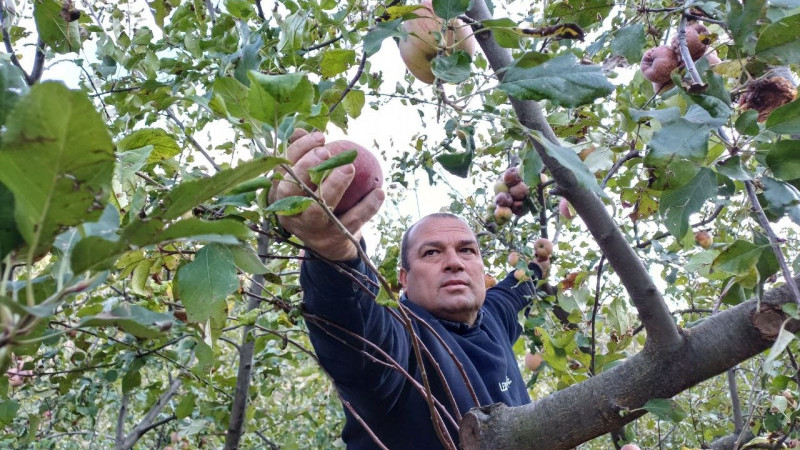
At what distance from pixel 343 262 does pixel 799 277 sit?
775 millimetres

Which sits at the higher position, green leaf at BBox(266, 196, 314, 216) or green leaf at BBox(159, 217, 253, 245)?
green leaf at BBox(266, 196, 314, 216)

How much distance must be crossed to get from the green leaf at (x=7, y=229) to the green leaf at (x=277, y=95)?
0.81ft

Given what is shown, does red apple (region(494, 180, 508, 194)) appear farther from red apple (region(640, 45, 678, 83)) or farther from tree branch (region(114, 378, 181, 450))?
tree branch (region(114, 378, 181, 450))

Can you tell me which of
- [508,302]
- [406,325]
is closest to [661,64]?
[406,325]

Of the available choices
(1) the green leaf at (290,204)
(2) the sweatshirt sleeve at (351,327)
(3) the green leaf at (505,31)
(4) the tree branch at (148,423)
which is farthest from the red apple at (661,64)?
(4) the tree branch at (148,423)

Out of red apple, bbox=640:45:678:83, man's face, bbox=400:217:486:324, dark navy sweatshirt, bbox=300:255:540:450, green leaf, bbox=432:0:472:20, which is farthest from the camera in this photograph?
man's face, bbox=400:217:486:324

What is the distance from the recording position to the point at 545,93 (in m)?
0.92

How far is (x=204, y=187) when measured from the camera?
49 cm

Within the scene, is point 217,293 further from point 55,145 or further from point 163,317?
point 55,145

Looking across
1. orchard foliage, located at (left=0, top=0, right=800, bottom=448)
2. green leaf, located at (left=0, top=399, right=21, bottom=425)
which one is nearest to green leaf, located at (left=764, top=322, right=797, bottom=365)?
orchard foliage, located at (left=0, top=0, right=800, bottom=448)

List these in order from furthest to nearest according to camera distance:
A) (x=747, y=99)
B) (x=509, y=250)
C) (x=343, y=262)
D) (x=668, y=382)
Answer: (x=509, y=250), (x=747, y=99), (x=343, y=262), (x=668, y=382)

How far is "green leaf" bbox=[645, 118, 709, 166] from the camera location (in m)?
0.90

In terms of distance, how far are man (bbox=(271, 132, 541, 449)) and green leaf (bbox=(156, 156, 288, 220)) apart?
0.28 metres

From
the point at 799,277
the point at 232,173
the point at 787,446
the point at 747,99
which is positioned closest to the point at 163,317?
the point at 232,173
